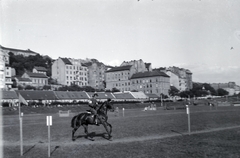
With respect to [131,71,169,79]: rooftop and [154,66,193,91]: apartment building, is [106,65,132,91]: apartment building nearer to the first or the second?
[131,71,169,79]: rooftop

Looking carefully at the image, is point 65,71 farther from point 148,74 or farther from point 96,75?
point 148,74

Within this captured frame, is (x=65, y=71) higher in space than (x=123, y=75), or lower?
higher

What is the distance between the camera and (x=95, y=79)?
154 meters

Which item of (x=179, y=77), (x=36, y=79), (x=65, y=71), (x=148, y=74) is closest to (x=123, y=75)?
(x=148, y=74)

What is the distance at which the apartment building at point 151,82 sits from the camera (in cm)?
13538

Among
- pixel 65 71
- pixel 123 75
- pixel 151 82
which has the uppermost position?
pixel 65 71

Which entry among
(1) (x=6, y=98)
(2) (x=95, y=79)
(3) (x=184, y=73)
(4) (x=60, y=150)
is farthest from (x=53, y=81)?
(4) (x=60, y=150)

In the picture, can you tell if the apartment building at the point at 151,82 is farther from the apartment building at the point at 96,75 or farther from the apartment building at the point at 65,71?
the apartment building at the point at 65,71

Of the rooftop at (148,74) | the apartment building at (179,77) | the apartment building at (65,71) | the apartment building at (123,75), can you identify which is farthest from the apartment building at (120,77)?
the apartment building at (179,77)

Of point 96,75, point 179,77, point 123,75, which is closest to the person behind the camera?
point 123,75

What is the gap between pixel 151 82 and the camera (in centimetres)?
13662

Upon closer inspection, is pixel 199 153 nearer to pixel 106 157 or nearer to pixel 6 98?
pixel 106 157

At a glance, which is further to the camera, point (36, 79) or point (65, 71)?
point (65, 71)

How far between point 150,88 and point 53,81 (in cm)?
4809
